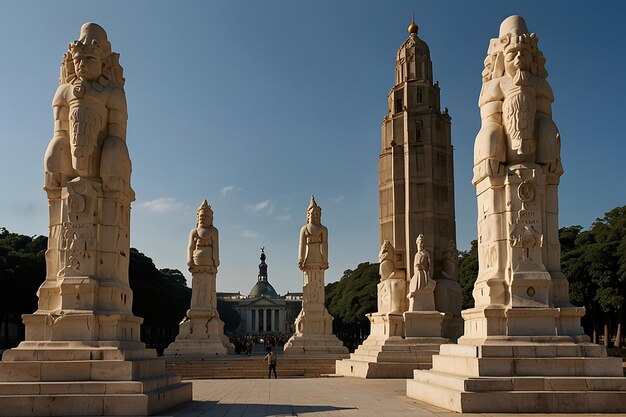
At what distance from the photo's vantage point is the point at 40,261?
167 ft

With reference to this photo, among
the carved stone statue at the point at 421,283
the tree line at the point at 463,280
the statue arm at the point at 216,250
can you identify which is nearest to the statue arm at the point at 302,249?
the statue arm at the point at 216,250

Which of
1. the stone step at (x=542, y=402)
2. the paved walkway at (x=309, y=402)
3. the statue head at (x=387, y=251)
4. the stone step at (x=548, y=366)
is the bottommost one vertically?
the paved walkway at (x=309, y=402)

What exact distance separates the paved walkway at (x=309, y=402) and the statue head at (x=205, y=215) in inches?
659

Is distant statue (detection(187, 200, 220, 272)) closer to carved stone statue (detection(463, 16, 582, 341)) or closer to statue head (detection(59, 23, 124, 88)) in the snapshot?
statue head (detection(59, 23, 124, 88))

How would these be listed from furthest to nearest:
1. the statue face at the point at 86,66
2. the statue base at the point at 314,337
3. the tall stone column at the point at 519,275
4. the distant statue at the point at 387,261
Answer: the statue base at the point at 314,337 < the distant statue at the point at 387,261 < the statue face at the point at 86,66 < the tall stone column at the point at 519,275

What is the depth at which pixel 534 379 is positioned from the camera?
42.2 feet

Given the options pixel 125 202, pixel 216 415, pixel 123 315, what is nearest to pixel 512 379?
pixel 216 415

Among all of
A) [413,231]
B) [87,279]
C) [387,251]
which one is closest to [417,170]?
[413,231]

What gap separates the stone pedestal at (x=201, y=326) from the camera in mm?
36250

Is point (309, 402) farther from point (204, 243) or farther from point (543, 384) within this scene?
point (204, 243)

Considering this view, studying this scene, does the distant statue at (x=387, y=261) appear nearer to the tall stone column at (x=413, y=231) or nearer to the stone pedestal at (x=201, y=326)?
the tall stone column at (x=413, y=231)

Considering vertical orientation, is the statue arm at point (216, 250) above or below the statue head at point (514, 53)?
below

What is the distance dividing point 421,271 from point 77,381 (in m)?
15.3

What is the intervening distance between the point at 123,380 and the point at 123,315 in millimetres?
1587
